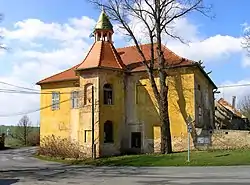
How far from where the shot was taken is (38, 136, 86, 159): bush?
41.0m

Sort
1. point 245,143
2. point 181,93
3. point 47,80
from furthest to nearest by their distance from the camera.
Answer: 1. point 47,80
2. point 181,93
3. point 245,143

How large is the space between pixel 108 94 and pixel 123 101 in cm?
174

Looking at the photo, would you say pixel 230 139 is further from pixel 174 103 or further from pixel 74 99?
pixel 74 99

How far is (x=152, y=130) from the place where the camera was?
4059cm

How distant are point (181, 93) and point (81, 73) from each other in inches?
387

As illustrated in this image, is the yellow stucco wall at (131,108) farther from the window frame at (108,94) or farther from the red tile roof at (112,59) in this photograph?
the red tile roof at (112,59)

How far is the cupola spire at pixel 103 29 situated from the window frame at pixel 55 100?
7734 millimetres

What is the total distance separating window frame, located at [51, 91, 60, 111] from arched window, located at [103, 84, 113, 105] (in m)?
7.78

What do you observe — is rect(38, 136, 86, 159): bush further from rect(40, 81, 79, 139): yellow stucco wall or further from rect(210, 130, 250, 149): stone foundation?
rect(210, 130, 250, 149): stone foundation

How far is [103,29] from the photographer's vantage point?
4400 centimetres

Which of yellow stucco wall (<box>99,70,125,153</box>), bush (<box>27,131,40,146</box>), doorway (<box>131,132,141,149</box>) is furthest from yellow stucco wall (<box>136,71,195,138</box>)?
bush (<box>27,131,40,146</box>)

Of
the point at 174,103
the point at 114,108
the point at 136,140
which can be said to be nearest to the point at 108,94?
the point at 114,108

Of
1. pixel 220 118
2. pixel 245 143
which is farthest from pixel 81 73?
pixel 220 118

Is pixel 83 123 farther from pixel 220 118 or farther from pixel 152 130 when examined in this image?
pixel 220 118
